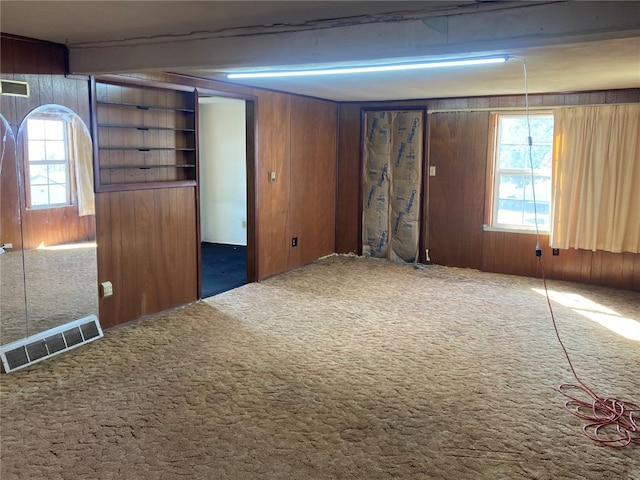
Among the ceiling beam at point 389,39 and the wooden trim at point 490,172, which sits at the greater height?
the ceiling beam at point 389,39

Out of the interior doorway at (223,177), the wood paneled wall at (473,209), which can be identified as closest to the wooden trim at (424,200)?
the wood paneled wall at (473,209)

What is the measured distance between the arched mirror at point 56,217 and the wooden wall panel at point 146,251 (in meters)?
0.15

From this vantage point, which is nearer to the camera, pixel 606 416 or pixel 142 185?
pixel 606 416

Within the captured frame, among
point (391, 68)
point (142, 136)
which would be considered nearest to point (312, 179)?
point (142, 136)

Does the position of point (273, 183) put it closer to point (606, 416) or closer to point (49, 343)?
point (49, 343)

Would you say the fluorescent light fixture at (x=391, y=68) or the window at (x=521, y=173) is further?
the window at (x=521, y=173)

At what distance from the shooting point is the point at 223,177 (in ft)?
27.3

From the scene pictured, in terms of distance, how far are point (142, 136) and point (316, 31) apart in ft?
7.92

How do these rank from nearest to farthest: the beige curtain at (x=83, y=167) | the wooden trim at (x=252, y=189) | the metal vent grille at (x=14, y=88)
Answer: the metal vent grille at (x=14, y=88) < the beige curtain at (x=83, y=167) < the wooden trim at (x=252, y=189)

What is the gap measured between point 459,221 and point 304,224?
6.51 feet

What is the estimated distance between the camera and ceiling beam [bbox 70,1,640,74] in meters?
2.23

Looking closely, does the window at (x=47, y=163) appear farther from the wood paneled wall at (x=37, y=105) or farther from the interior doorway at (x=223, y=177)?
the interior doorway at (x=223, y=177)

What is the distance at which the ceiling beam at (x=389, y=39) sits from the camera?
223 centimetres

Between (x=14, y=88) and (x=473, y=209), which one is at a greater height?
(x=14, y=88)
